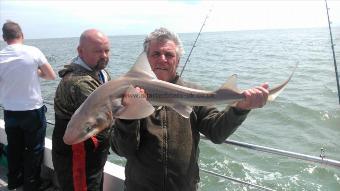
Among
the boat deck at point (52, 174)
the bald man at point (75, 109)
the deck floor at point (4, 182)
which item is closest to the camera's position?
the bald man at point (75, 109)

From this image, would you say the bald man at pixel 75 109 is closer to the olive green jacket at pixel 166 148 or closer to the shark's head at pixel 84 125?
the olive green jacket at pixel 166 148

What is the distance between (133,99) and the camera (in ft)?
7.06

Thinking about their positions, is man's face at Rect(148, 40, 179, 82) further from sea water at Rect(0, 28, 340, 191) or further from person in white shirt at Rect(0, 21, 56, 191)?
person in white shirt at Rect(0, 21, 56, 191)

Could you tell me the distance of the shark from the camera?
2.08 meters

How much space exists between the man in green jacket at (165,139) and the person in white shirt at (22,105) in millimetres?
2560

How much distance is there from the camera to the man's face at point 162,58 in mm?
2779

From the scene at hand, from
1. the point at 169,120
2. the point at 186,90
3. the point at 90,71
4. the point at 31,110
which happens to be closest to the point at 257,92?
the point at 186,90

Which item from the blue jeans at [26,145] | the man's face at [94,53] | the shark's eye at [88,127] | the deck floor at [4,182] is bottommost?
the deck floor at [4,182]

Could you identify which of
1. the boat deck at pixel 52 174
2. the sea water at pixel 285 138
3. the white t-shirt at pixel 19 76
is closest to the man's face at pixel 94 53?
the sea water at pixel 285 138

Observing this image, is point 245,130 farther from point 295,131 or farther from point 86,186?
point 86,186

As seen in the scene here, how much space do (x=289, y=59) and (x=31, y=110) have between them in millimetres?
28106

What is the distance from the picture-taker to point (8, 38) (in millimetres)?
4906

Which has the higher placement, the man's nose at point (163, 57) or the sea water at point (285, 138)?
the man's nose at point (163, 57)

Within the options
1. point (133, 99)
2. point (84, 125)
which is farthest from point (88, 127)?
point (133, 99)
